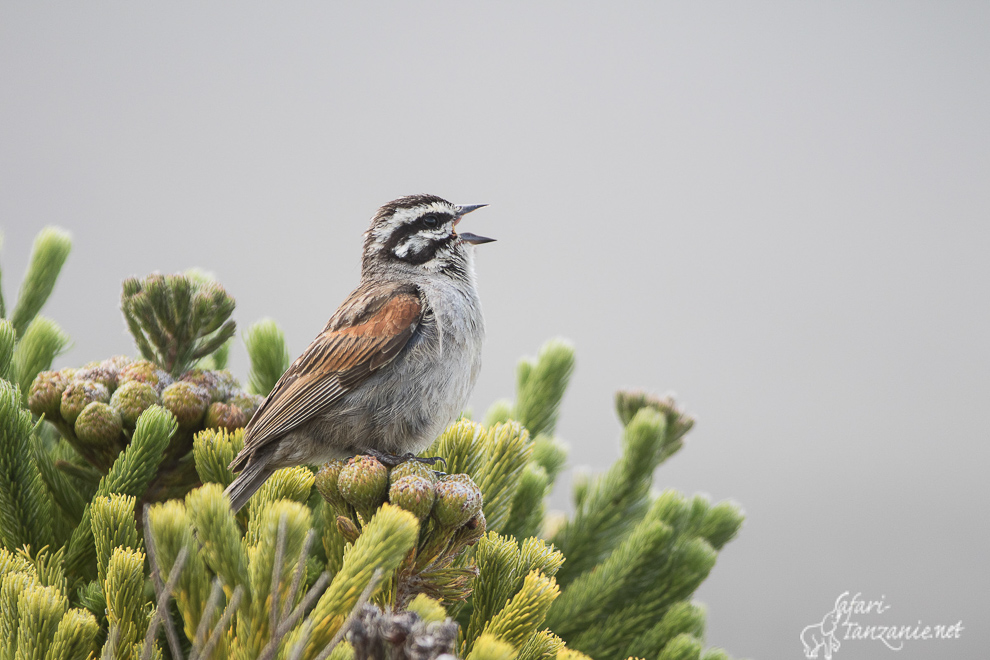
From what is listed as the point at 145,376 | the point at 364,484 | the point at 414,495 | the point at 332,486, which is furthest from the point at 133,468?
the point at 414,495

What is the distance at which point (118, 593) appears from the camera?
118cm

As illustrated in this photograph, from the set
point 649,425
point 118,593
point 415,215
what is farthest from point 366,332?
point 118,593

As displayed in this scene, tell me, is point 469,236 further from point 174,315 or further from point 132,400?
point 132,400

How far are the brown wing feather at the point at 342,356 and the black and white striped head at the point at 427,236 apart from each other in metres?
0.32

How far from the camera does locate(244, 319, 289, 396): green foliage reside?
2.29 m

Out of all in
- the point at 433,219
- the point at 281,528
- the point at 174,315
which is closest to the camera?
the point at 281,528

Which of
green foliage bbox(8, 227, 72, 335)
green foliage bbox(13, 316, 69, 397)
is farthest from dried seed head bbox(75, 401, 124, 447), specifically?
green foliage bbox(8, 227, 72, 335)

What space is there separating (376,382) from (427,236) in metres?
0.76

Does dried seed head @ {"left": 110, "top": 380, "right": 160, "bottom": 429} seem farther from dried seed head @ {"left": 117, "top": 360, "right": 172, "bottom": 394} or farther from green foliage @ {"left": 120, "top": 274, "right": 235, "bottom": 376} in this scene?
green foliage @ {"left": 120, "top": 274, "right": 235, "bottom": 376}

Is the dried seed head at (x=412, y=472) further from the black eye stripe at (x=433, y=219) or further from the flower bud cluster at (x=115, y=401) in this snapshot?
the black eye stripe at (x=433, y=219)

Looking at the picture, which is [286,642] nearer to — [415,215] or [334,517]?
[334,517]

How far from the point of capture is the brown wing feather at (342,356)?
1.92 meters

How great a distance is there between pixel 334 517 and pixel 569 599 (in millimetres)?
737

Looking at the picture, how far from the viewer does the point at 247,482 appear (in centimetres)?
182
